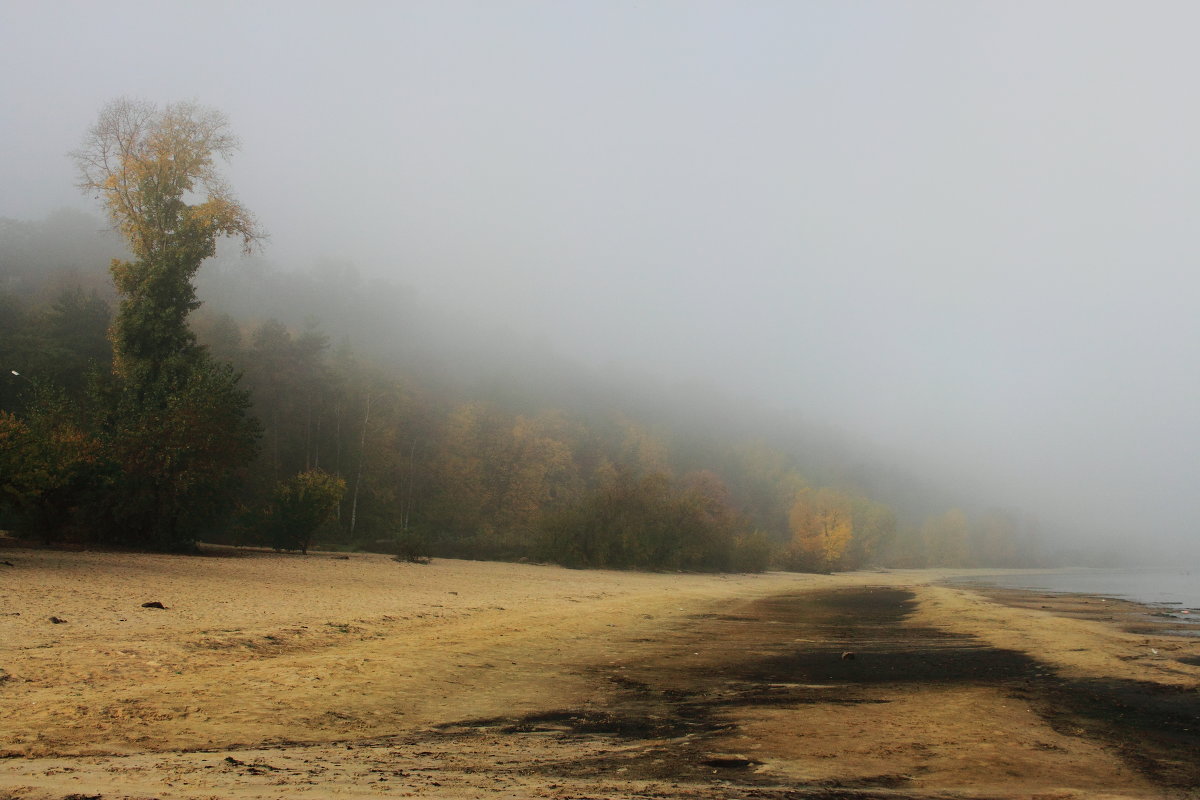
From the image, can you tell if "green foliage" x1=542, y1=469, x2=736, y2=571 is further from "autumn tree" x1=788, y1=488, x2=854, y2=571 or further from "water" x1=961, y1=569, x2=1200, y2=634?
"water" x1=961, y1=569, x2=1200, y2=634

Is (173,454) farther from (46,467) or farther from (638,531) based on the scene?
(638,531)

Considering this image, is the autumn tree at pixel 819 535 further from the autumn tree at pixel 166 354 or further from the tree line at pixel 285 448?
the autumn tree at pixel 166 354

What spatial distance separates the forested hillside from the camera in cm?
3459

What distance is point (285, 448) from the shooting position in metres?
51.0

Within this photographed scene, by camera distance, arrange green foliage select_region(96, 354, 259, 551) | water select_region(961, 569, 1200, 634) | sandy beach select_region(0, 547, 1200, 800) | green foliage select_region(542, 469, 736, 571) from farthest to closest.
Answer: green foliage select_region(542, 469, 736, 571)
water select_region(961, 569, 1200, 634)
green foliage select_region(96, 354, 259, 551)
sandy beach select_region(0, 547, 1200, 800)

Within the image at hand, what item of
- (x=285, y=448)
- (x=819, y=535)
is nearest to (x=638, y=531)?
(x=285, y=448)

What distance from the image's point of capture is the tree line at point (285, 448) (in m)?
26.3

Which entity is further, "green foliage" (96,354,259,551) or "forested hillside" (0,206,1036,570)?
"forested hillside" (0,206,1036,570)

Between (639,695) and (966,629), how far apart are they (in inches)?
563

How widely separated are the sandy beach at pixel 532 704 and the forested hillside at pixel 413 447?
43.3 feet

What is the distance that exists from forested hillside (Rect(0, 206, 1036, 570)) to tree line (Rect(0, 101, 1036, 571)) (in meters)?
0.19

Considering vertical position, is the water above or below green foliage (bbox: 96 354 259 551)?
below

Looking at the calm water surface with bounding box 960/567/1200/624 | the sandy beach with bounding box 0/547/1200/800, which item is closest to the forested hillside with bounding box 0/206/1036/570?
the sandy beach with bounding box 0/547/1200/800

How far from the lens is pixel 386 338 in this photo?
11112cm
